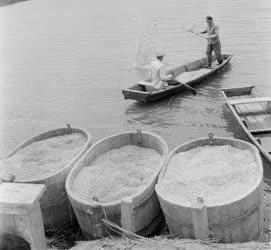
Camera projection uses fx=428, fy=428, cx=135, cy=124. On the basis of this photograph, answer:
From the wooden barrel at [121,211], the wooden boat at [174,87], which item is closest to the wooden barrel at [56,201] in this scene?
the wooden barrel at [121,211]

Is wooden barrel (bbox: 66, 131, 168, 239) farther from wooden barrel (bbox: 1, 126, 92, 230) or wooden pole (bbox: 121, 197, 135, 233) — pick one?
wooden barrel (bbox: 1, 126, 92, 230)

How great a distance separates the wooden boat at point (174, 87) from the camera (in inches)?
637

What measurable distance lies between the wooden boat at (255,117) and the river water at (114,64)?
76 cm

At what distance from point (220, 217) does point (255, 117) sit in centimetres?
726

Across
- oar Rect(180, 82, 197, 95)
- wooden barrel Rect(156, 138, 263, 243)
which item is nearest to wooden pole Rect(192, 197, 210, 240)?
wooden barrel Rect(156, 138, 263, 243)

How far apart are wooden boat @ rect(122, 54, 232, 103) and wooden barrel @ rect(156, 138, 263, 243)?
8804mm

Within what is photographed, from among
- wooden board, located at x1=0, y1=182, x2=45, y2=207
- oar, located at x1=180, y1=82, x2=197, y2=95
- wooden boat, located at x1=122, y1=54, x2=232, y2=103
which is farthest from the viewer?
oar, located at x1=180, y1=82, x2=197, y2=95

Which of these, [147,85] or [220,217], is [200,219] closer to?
[220,217]

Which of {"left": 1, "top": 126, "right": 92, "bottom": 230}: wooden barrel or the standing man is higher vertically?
the standing man

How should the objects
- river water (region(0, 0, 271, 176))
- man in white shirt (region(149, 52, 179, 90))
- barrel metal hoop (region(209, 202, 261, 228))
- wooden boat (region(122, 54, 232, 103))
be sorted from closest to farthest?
barrel metal hoop (region(209, 202, 261, 228)), river water (region(0, 0, 271, 176)), man in white shirt (region(149, 52, 179, 90)), wooden boat (region(122, 54, 232, 103))

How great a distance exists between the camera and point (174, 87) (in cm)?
1683

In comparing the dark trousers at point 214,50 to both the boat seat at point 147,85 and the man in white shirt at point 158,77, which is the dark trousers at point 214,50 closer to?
the man in white shirt at point 158,77

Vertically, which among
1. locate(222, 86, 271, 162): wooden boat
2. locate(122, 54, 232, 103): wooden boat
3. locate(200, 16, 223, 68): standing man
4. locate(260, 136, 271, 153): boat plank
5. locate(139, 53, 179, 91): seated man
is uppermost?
locate(200, 16, 223, 68): standing man

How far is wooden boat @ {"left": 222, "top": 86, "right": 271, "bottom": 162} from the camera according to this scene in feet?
38.3
